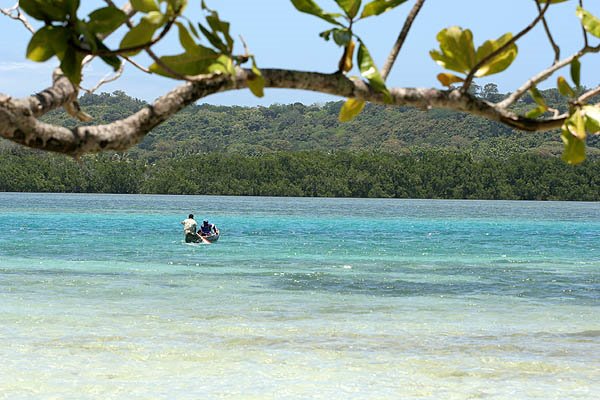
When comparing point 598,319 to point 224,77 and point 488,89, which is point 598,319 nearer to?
point 224,77

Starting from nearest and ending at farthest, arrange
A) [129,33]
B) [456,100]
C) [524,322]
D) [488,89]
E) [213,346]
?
[129,33], [456,100], [213,346], [524,322], [488,89]

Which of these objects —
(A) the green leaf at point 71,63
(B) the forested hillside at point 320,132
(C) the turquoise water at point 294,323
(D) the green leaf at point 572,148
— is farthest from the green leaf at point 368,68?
(B) the forested hillside at point 320,132

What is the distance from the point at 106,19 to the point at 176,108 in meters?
0.19

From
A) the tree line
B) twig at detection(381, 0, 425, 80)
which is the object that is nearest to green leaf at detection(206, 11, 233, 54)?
twig at detection(381, 0, 425, 80)

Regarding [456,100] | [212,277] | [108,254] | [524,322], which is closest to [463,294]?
[524,322]

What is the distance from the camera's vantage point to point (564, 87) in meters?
1.39

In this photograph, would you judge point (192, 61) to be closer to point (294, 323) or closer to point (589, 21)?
point (589, 21)

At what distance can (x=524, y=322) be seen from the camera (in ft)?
50.3

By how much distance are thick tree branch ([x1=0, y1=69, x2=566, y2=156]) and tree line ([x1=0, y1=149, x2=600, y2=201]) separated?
92.6m

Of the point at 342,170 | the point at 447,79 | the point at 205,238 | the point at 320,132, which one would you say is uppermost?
the point at 320,132

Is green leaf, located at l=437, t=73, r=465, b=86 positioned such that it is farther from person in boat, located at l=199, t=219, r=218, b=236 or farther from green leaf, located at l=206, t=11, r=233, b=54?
person in boat, located at l=199, t=219, r=218, b=236

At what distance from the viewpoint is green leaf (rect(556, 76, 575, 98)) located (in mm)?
1364

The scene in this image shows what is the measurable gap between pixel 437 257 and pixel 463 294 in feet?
35.3

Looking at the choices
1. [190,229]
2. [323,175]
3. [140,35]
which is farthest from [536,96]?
[323,175]
